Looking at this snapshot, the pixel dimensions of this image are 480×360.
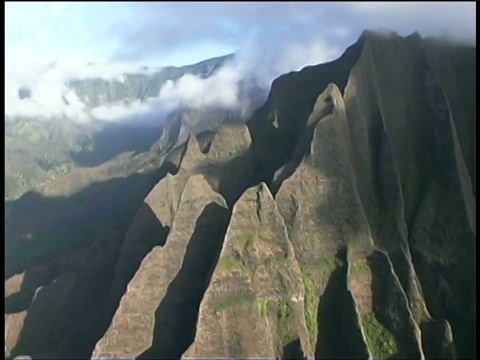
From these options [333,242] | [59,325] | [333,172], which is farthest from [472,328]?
[59,325]

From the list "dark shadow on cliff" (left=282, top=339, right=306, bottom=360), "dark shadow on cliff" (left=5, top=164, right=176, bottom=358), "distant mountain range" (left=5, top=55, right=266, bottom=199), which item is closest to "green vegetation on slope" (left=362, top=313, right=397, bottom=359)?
"dark shadow on cliff" (left=282, top=339, right=306, bottom=360)

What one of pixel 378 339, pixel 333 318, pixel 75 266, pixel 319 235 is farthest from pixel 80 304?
pixel 378 339

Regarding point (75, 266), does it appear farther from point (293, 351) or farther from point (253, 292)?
point (293, 351)

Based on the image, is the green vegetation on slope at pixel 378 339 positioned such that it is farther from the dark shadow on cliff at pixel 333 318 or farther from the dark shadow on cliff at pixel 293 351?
the dark shadow on cliff at pixel 293 351

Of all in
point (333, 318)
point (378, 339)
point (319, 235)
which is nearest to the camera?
Result: point (378, 339)

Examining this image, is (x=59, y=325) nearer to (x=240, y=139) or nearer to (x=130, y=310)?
(x=130, y=310)

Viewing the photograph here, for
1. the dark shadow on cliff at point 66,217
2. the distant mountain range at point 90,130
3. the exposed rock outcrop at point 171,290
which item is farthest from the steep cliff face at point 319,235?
the distant mountain range at point 90,130
